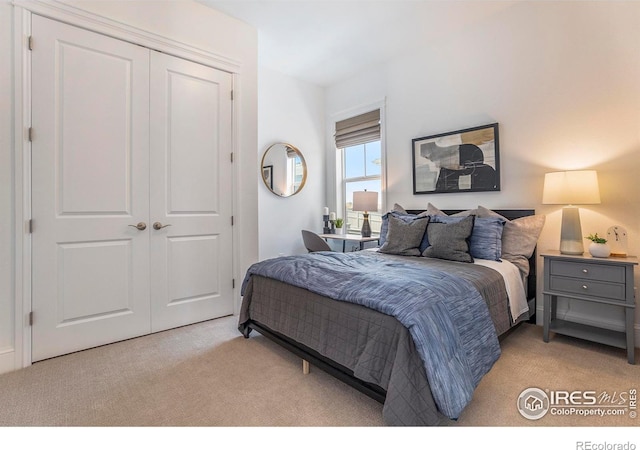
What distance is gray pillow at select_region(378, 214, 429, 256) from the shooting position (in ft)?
9.55

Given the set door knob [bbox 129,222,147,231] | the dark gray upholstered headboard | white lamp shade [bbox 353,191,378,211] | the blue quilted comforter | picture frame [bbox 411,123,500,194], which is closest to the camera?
the blue quilted comforter

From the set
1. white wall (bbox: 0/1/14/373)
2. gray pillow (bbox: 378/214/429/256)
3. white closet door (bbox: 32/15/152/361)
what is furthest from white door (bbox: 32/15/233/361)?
gray pillow (bbox: 378/214/429/256)

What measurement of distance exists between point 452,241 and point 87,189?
2827mm

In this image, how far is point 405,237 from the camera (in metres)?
2.96

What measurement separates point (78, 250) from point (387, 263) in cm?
225

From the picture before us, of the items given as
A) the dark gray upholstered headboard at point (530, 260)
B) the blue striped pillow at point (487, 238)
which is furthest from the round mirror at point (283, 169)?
the dark gray upholstered headboard at point (530, 260)

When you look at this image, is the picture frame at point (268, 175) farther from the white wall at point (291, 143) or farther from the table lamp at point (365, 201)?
the table lamp at point (365, 201)

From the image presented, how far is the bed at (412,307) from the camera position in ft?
4.60

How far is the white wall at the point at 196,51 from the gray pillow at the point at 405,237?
135cm

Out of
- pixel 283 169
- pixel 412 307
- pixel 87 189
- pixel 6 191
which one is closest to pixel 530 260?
pixel 412 307

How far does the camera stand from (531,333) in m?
2.65

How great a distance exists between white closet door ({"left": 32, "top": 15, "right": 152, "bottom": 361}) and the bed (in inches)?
39.9

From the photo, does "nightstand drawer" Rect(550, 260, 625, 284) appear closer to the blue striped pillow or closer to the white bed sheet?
the white bed sheet

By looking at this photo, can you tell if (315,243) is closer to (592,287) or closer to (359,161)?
(359,161)
